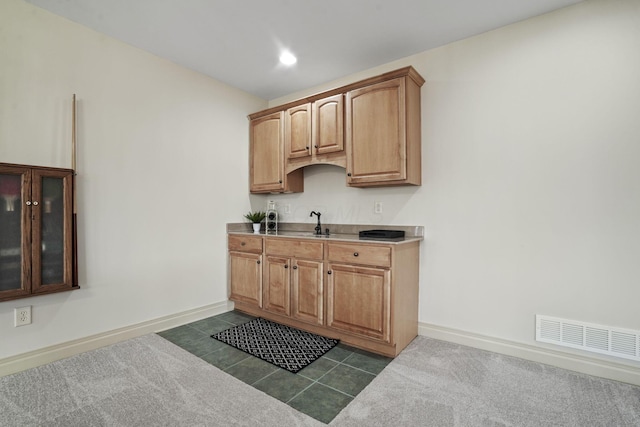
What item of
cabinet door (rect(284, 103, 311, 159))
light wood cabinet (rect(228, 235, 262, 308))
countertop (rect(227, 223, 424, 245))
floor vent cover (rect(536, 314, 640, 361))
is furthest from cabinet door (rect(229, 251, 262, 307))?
floor vent cover (rect(536, 314, 640, 361))

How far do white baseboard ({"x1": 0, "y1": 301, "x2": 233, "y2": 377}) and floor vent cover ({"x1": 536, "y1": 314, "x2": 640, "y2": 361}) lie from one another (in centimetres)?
311

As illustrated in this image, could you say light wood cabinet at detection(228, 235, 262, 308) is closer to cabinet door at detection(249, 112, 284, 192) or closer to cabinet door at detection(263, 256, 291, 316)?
cabinet door at detection(263, 256, 291, 316)

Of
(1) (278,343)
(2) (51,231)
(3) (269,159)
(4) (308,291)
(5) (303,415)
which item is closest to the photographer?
(5) (303,415)

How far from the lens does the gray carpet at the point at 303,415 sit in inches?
64.2

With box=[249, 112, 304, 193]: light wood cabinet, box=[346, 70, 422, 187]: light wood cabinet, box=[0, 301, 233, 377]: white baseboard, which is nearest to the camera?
box=[0, 301, 233, 377]: white baseboard

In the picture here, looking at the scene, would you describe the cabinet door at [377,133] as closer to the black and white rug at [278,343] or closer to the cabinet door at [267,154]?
the cabinet door at [267,154]

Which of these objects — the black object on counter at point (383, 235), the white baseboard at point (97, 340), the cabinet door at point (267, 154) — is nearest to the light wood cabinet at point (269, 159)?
the cabinet door at point (267, 154)

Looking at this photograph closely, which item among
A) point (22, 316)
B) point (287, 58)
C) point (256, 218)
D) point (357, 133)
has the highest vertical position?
point (287, 58)

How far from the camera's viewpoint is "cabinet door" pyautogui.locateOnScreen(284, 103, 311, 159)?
10.4 feet

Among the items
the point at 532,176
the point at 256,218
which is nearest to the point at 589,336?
the point at 532,176

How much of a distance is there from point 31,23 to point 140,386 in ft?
8.91

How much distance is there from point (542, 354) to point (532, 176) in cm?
134

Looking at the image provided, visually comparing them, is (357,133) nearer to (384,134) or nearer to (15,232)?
(384,134)

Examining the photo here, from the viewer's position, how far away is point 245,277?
3.35 metres
